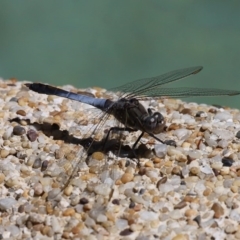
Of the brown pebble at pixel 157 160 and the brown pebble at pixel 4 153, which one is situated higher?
the brown pebble at pixel 157 160

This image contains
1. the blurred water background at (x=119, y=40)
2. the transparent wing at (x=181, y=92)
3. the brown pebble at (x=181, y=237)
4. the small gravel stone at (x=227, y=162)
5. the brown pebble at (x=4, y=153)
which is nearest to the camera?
the brown pebble at (x=181, y=237)

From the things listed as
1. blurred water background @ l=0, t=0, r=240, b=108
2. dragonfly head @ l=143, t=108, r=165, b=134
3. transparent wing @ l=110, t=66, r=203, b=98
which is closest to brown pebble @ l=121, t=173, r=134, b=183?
dragonfly head @ l=143, t=108, r=165, b=134

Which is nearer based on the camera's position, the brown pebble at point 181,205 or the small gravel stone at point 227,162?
the brown pebble at point 181,205

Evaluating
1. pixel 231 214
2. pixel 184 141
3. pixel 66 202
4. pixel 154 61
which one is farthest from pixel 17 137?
pixel 154 61

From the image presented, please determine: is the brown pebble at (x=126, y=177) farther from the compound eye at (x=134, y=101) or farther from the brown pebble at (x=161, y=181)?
the compound eye at (x=134, y=101)

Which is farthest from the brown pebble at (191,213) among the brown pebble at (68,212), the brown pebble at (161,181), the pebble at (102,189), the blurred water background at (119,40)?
the blurred water background at (119,40)

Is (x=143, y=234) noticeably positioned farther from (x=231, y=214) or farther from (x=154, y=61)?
(x=154, y=61)

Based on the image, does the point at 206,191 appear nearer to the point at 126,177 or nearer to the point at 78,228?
the point at 126,177

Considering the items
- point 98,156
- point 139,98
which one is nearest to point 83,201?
point 98,156
